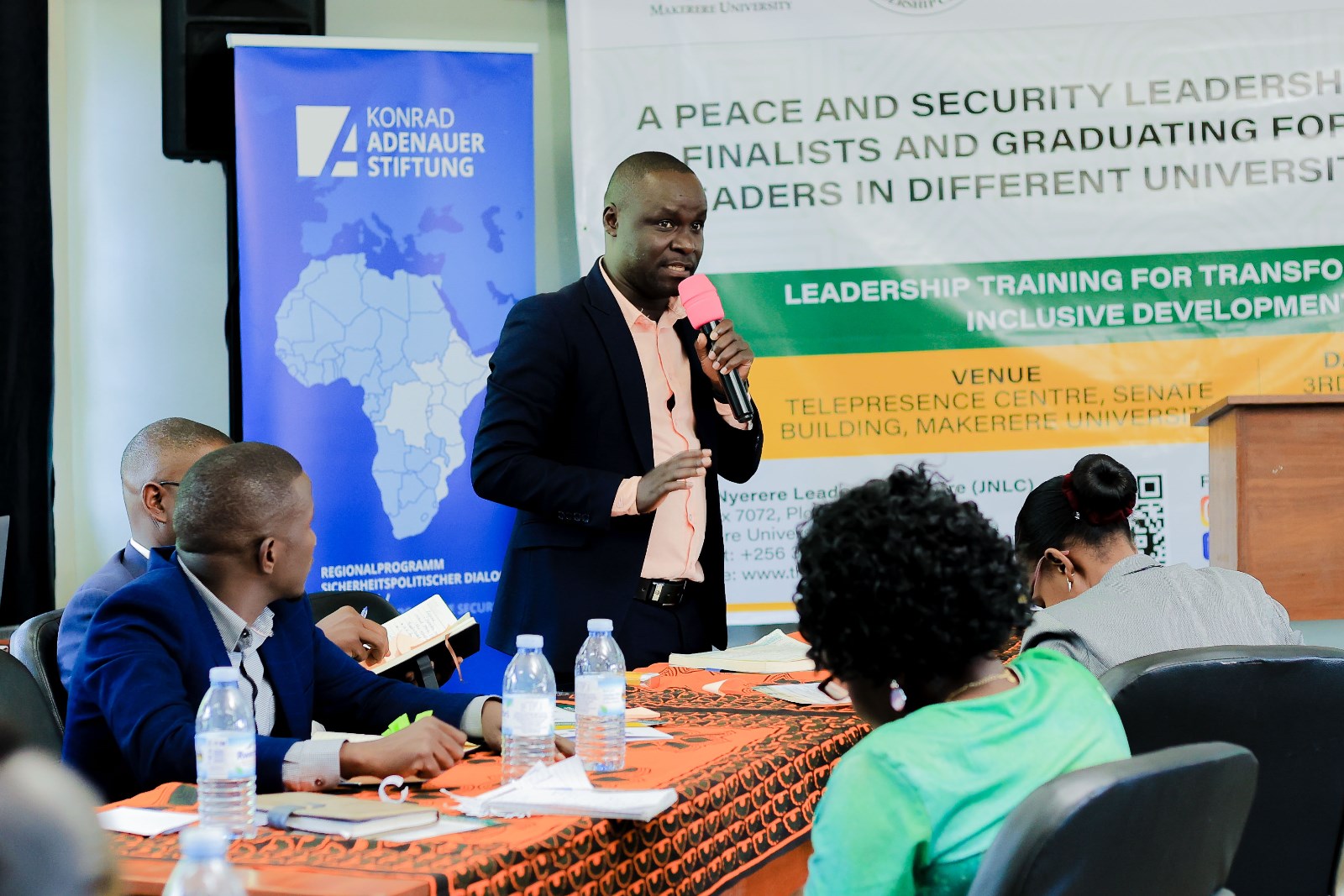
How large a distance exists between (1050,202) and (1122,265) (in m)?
0.32

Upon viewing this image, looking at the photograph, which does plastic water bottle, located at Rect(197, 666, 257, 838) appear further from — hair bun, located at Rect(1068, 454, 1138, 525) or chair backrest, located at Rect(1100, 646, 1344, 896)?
hair bun, located at Rect(1068, 454, 1138, 525)

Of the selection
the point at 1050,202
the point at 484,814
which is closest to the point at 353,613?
the point at 484,814

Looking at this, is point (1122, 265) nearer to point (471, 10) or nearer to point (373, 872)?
point (471, 10)

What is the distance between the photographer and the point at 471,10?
534 centimetres

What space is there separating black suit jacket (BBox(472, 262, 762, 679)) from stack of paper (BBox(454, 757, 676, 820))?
131 cm

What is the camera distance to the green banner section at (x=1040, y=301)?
4.73 m

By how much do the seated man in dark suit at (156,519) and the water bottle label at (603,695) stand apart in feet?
2.63

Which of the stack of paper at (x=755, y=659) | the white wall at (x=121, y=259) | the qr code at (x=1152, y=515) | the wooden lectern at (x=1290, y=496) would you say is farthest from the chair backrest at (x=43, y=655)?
the qr code at (x=1152, y=515)

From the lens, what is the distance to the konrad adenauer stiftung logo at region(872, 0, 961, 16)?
479 centimetres

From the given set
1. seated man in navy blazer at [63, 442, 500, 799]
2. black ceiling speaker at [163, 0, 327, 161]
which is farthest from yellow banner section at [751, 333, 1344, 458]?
seated man in navy blazer at [63, 442, 500, 799]

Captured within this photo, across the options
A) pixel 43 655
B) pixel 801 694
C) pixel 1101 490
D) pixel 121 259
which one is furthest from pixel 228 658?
pixel 121 259

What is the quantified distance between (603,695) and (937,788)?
2.51 feet

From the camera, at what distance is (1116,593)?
2293 mm

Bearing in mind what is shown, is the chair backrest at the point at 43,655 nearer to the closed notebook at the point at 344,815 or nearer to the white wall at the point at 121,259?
the closed notebook at the point at 344,815
